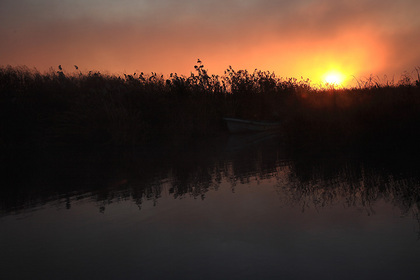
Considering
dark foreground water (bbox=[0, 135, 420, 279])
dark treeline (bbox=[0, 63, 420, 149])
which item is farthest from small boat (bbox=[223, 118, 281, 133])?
dark foreground water (bbox=[0, 135, 420, 279])

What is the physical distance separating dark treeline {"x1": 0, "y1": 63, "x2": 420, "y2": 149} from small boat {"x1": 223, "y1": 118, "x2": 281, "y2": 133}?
1.94ft

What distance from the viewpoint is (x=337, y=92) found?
18.3 metres

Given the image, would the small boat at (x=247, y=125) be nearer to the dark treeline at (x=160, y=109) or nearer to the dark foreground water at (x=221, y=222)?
the dark treeline at (x=160, y=109)

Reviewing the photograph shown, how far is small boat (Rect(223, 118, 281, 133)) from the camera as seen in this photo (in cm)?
2113

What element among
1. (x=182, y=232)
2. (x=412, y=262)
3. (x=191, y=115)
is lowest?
(x=412, y=262)

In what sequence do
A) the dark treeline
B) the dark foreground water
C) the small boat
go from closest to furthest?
1. the dark foreground water
2. the dark treeline
3. the small boat

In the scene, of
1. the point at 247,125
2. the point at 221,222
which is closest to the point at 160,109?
the point at 247,125

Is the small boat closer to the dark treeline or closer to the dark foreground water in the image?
the dark treeline

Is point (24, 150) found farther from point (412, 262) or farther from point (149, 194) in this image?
point (412, 262)

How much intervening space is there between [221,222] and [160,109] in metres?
15.4

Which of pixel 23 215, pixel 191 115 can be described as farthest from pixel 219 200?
pixel 191 115

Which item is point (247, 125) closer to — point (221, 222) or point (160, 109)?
point (160, 109)

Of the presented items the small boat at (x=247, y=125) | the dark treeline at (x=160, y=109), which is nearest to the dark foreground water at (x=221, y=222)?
the dark treeline at (x=160, y=109)

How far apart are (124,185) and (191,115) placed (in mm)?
12421
